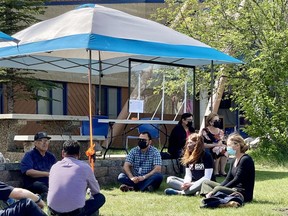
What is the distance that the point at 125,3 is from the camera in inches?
1007

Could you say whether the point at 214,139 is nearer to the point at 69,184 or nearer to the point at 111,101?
the point at 69,184

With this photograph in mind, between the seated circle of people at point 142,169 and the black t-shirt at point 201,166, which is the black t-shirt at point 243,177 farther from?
the seated circle of people at point 142,169

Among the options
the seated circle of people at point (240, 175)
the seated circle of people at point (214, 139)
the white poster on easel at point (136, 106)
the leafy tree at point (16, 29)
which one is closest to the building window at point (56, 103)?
the leafy tree at point (16, 29)

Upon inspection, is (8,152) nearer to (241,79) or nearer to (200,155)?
(200,155)

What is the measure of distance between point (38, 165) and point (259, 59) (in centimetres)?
776

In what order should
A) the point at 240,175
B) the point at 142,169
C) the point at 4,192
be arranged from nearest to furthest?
the point at 4,192 → the point at 240,175 → the point at 142,169

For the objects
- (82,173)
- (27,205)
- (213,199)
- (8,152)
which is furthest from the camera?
(8,152)

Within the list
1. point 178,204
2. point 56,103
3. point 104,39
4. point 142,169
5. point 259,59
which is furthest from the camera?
point 56,103

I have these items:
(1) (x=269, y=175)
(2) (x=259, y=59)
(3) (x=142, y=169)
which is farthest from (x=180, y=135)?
(2) (x=259, y=59)

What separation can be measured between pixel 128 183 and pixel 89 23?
2808 millimetres

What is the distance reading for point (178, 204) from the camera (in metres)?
9.09

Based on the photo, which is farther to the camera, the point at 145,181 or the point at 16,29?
the point at 16,29

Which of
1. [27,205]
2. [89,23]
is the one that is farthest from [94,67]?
[27,205]

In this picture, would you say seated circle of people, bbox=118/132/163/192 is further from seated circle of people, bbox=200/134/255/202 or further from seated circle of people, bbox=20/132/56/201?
seated circle of people, bbox=200/134/255/202
